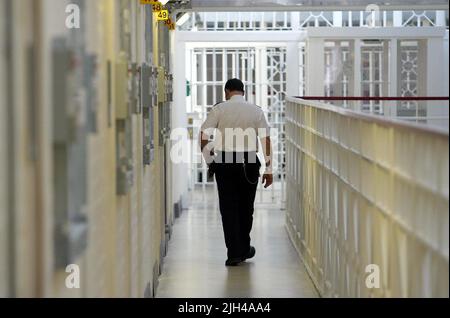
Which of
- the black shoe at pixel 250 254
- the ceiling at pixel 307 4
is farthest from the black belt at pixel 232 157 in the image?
the ceiling at pixel 307 4

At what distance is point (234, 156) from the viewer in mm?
9547

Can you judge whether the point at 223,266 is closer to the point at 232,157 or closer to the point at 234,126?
the point at 232,157

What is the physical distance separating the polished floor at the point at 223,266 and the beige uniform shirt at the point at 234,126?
3.51 feet

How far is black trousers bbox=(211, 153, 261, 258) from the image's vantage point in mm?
9539

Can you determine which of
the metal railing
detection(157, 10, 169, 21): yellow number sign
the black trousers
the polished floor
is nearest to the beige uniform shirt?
the black trousers

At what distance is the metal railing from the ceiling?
3.23m

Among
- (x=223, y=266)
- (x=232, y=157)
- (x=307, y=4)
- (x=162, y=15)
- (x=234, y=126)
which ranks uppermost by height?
(x=307, y=4)

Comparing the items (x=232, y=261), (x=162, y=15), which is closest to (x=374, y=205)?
(x=162, y=15)

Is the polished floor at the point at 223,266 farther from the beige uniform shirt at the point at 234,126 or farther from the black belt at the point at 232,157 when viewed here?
the beige uniform shirt at the point at 234,126

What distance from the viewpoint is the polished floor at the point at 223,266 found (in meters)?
8.48

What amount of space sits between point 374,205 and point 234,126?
167 inches

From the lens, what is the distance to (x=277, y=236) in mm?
11672
